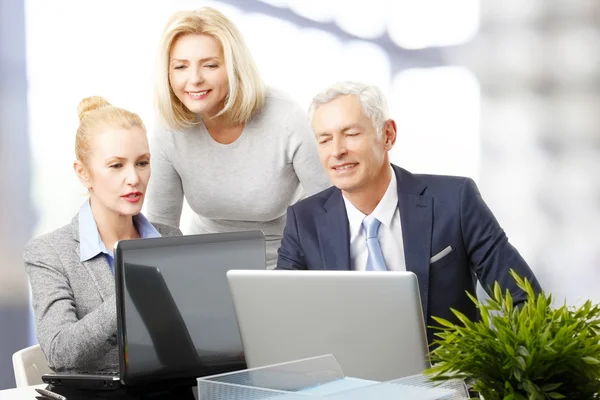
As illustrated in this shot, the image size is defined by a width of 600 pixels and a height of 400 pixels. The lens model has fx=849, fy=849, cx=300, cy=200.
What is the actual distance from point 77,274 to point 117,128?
46 centimetres

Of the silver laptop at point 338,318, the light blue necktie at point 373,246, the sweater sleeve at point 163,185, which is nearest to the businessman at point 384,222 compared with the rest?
the light blue necktie at point 373,246

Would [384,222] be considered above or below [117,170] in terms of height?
below

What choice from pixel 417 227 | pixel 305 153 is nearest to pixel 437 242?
pixel 417 227

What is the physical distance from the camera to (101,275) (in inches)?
91.4

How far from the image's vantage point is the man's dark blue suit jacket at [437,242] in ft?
7.67

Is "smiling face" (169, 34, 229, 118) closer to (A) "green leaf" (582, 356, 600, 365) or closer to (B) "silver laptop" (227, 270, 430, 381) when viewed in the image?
(B) "silver laptop" (227, 270, 430, 381)

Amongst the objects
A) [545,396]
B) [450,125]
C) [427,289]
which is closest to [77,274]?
[427,289]

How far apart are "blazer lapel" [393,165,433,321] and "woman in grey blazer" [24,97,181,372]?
2.38 feet

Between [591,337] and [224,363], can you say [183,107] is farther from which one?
[591,337]

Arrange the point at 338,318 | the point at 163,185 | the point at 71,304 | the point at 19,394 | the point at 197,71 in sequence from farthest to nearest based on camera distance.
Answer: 1. the point at 163,185
2. the point at 197,71
3. the point at 71,304
4. the point at 19,394
5. the point at 338,318

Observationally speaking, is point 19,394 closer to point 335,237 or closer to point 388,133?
point 335,237

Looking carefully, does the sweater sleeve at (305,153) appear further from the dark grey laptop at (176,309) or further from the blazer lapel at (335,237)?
the dark grey laptop at (176,309)

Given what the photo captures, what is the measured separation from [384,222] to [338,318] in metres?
0.94

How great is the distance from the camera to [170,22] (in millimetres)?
3059
